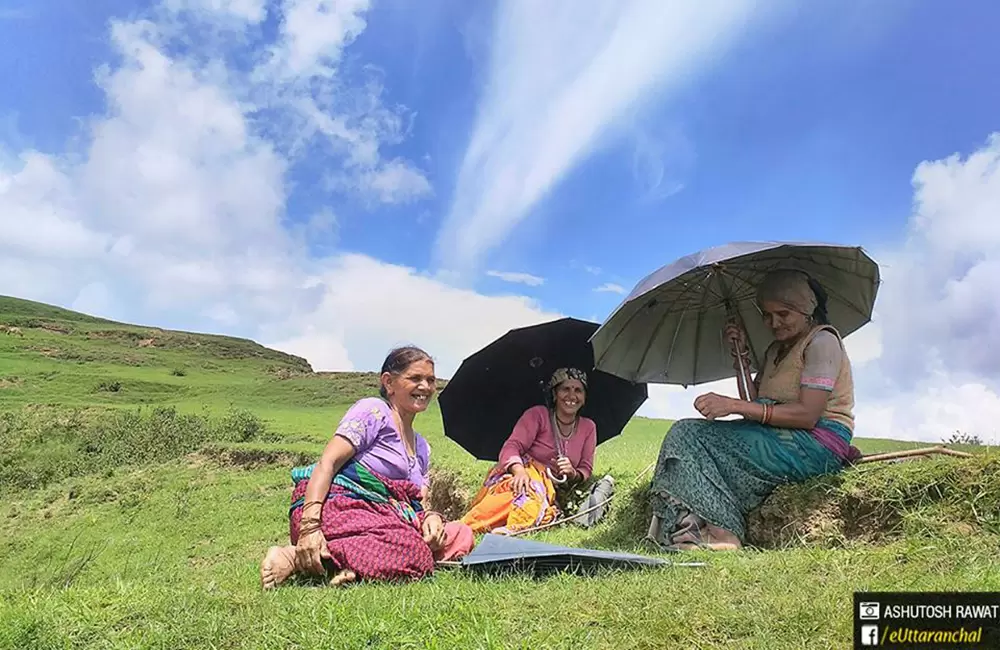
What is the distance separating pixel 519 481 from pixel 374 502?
7.13 ft

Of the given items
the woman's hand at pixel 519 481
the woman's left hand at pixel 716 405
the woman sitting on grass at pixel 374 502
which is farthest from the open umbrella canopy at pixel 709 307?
the woman sitting on grass at pixel 374 502

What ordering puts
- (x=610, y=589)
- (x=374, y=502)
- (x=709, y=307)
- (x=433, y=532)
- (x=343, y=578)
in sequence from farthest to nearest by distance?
(x=709, y=307) < (x=433, y=532) < (x=374, y=502) < (x=343, y=578) < (x=610, y=589)

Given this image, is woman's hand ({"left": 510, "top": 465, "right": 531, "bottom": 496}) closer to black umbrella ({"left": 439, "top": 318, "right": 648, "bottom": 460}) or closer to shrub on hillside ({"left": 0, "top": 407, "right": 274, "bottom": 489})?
black umbrella ({"left": 439, "top": 318, "right": 648, "bottom": 460})

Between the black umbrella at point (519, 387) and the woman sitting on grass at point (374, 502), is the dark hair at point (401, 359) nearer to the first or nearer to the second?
the woman sitting on grass at point (374, 502)

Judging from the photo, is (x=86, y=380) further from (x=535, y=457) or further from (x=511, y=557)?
(x=511, y=557)

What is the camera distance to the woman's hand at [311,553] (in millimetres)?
3842

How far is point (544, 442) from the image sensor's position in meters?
6.46

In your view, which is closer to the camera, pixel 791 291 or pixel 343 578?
pixel 343 578

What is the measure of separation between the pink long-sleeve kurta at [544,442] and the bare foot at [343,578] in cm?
257

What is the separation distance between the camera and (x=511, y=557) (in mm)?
3652

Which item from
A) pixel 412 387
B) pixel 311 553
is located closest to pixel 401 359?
pixel 412 387

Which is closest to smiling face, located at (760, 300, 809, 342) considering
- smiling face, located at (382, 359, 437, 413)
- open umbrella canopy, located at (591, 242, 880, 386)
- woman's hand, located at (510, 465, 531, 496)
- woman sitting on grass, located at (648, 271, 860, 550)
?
woman sitting on grass, located at (648, 271, 860, 550)

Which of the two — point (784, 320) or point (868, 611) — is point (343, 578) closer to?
point (868, 611)

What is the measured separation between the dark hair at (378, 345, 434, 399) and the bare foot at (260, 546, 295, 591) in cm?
109
